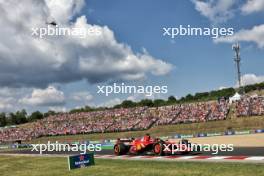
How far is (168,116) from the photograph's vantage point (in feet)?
188

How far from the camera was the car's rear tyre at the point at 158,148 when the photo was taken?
2053 centimetres

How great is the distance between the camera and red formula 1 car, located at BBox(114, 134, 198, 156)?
66.0 feet

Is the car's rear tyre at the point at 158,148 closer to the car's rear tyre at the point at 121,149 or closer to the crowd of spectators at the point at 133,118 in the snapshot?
the car's rear tyre at the point at 121,149

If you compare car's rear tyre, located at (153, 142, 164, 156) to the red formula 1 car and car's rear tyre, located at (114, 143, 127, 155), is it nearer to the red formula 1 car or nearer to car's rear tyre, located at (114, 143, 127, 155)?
the red formula 1 car

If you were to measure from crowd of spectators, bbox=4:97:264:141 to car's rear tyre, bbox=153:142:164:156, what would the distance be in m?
28.9

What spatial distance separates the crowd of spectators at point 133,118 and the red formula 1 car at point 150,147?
2732 cm

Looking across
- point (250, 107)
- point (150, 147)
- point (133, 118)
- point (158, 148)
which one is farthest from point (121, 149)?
point (133, 118)

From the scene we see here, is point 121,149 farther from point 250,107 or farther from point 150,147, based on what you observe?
point 250,107

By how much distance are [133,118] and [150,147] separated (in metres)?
37.8

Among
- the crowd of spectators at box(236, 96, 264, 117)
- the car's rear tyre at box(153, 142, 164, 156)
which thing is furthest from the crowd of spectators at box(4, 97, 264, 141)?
the car's rear tyre at box(153, 142, 164, 156)

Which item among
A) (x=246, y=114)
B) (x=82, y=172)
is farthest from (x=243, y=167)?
(x=246, y=114)

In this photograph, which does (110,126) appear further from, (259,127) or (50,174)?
(50,174)

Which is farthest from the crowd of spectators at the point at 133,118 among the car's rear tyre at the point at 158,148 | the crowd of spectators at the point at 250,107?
the car's rear tyre at the point at 158,148

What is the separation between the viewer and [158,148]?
20.8 m
